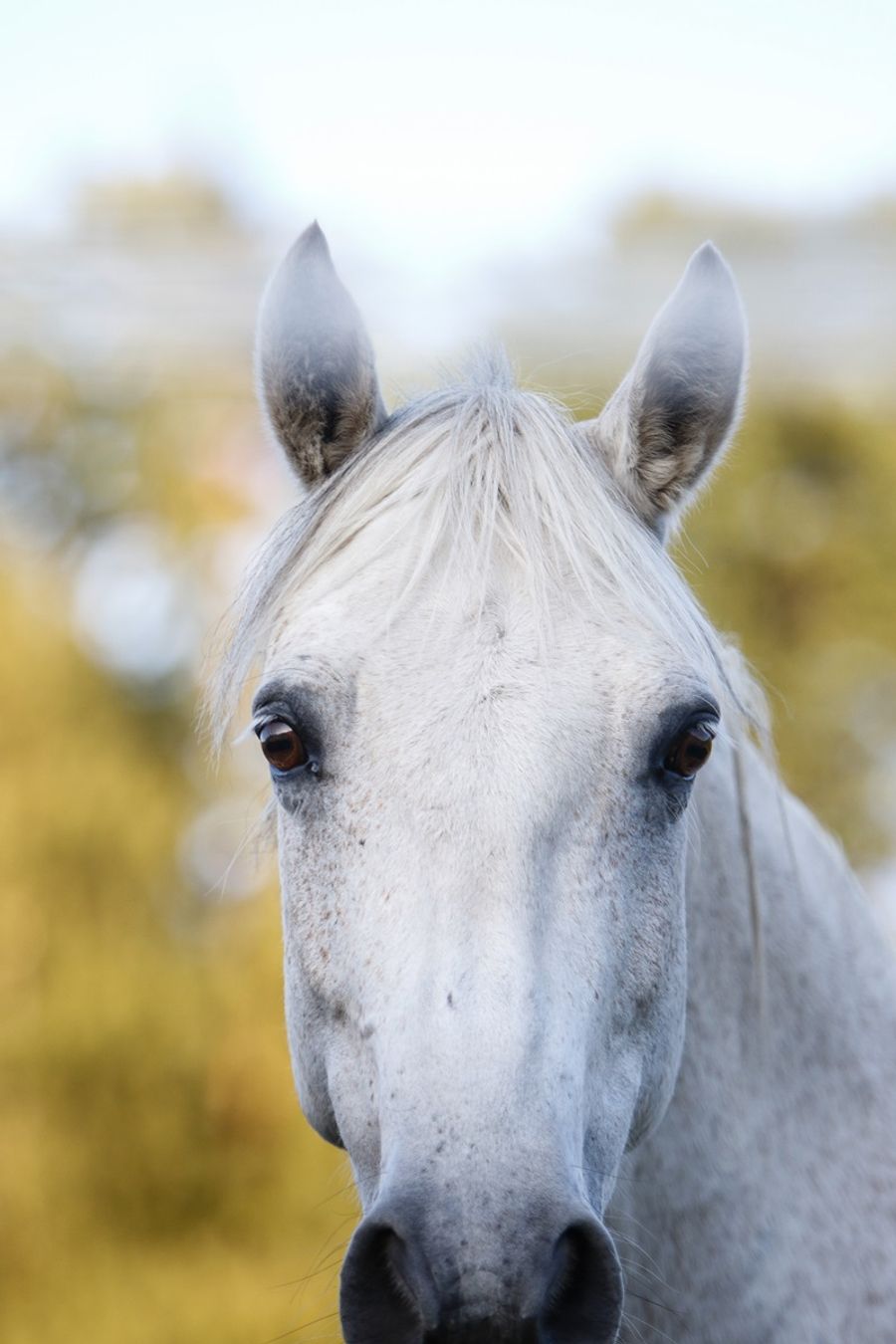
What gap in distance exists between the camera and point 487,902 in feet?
5.65

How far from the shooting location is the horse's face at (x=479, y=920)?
156 centimetres

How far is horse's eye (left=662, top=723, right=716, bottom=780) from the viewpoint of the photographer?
6.51ft

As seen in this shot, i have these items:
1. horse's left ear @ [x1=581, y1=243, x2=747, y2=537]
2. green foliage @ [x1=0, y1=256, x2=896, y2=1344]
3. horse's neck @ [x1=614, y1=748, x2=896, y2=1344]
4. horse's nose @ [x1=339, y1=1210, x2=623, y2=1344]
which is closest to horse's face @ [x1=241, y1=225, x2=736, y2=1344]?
horse's nose @ [x1=339, y1=1210, x2=623, y2=1344]

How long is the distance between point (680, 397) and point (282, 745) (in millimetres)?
941

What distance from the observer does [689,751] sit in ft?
6.60

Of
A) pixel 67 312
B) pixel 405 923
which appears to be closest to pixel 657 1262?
pixel 405 923

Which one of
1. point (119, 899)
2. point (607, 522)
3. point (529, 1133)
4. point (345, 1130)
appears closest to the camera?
point (529, 1133)

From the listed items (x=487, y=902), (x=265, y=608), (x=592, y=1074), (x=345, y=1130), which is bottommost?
(x=345, y=1130)

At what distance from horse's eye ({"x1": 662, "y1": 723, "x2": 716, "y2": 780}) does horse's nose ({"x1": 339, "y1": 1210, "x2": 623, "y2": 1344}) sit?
71cm

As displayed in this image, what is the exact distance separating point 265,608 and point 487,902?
822mm

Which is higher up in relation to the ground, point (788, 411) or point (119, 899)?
point (788, 411)

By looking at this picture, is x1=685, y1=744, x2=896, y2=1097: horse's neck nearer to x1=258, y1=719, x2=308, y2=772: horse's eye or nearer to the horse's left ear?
the horse's left ear

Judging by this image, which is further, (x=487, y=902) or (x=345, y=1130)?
(x=345, y=1130)

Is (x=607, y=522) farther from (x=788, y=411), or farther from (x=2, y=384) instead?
(x=788, y=411)
